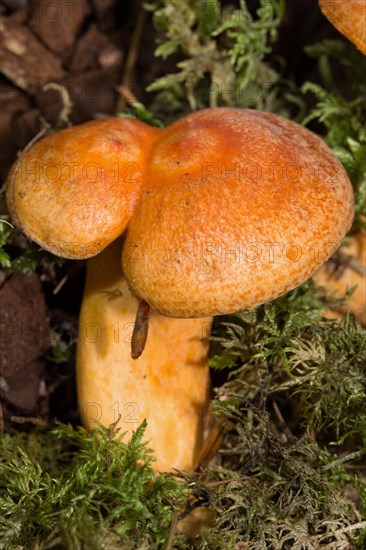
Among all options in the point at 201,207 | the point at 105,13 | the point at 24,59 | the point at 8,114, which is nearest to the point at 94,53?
the point at 105,13

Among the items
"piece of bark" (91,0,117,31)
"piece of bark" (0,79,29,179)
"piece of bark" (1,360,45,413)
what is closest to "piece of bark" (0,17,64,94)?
"piece of bark" (0,79,29,179)

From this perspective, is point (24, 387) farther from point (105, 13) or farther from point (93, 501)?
point (105, 13)

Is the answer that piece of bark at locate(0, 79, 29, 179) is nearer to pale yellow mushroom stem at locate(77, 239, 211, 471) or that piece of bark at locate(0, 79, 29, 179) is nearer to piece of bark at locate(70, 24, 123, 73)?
piece of bark at locate(70, 24, 123, 73)

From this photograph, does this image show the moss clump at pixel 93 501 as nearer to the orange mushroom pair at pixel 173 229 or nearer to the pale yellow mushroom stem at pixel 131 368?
the pale yellow mushroom stem at pixel 131 368

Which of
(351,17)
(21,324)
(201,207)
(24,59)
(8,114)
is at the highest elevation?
(351,17)

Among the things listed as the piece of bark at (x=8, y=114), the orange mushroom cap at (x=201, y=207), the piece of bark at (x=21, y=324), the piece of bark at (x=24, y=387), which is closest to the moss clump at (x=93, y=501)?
the piece of bark at (x=24, y=387)
